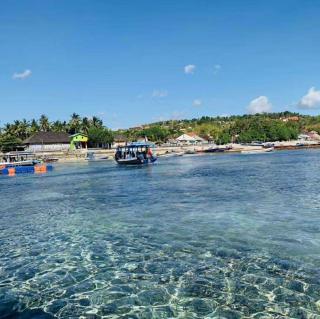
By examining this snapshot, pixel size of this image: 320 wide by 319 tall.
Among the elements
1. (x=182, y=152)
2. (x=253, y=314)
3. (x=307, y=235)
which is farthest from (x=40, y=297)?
(x=182, y=152)

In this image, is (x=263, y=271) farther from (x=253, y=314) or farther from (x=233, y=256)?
(x=253, y=314)

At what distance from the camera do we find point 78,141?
142250mm

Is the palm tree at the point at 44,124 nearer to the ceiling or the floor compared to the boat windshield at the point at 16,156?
nearer to the ceiling

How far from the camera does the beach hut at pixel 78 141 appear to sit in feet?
460

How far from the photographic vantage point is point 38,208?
110ft

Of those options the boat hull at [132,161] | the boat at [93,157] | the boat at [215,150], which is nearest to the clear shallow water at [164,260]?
the boat hull at [132,161]

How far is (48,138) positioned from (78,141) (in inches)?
404

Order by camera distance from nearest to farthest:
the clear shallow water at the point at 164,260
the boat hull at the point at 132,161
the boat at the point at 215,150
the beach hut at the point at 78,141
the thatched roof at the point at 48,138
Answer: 1. the clear shallow water at the point at 164,260
2. the boat hull at the point at 132,161
3. the thatched roof at the point at 48,138
4. the beach hut at the point at 78,141
5. the boat at the point at 215,150

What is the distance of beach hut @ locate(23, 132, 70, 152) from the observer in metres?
132

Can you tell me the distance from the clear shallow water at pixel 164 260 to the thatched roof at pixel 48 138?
345 ft

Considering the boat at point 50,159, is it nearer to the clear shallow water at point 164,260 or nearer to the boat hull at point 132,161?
the boat hull at point 132,161

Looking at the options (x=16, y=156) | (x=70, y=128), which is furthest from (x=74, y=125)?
(x=16, y=156)

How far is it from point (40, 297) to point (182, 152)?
14116 centimetres

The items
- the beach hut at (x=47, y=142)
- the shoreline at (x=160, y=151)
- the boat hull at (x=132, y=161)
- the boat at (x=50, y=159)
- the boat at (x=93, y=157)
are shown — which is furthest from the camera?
the beach hut at (x=47, y=142)
